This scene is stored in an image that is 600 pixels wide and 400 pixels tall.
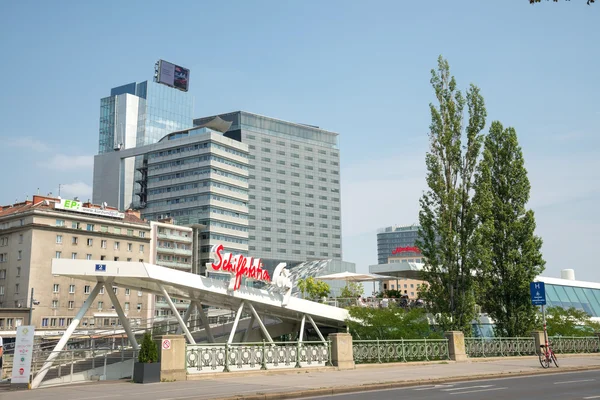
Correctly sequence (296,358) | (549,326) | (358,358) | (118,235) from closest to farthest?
(296,358) → (358,358) → (549,326) → (118,235)

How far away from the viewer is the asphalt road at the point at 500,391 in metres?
17.8

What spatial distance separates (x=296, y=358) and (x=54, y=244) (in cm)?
7670

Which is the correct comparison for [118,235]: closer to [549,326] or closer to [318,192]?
[549,326]

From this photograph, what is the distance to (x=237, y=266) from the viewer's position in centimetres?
3391

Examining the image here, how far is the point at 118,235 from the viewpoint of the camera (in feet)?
340

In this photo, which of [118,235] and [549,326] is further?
[118,235]

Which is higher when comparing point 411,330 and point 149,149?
point 149,149

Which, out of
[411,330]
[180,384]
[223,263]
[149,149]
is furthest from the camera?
[149,149]

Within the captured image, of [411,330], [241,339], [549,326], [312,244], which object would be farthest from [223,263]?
[312,244]

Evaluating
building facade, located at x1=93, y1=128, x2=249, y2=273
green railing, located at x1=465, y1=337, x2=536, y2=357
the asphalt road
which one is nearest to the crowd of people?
green railing, located at x1=465, y1=337, x2=536, y2=357

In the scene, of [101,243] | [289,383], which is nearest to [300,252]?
[101,243]

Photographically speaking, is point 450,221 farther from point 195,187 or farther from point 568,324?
point 195,187

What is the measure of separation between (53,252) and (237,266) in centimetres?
6909

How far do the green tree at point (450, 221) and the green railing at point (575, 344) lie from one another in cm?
714
